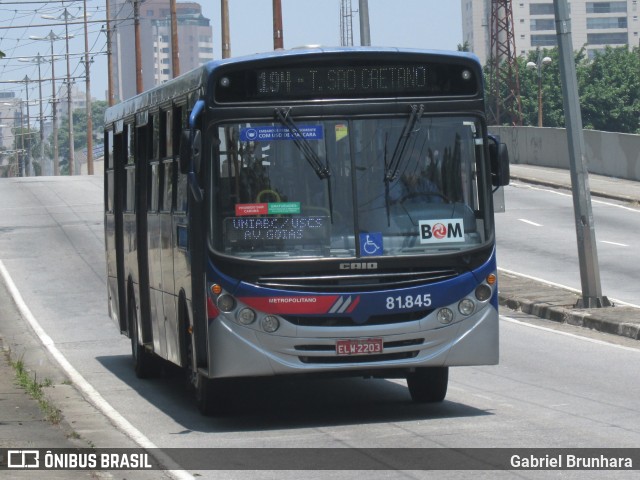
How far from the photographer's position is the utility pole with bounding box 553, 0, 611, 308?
1972 centimetres

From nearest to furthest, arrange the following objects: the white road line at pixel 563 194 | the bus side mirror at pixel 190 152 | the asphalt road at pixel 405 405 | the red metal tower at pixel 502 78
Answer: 1. the asphalt road at pixel 405 405
2. the bus side mirror at pixel 190 152
3. the white road line at pixel 563 194
4. the red metal tower at pixel 502 78

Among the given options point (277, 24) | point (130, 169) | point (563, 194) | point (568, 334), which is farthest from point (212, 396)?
point (277, 24)

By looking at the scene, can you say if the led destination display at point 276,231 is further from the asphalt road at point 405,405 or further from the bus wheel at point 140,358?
the bus wheel at point 140,358

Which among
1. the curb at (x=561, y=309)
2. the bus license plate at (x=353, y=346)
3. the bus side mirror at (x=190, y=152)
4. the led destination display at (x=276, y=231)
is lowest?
the curb at (x=561, y=309)

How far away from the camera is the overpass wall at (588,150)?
4509cm

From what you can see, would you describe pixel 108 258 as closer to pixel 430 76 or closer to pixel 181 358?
pixel 181 358

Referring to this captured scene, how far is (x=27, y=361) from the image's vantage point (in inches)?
704

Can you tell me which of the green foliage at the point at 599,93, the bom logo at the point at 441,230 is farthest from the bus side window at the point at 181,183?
the green foliage at the point at 599,93

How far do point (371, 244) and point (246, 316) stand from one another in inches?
44.7

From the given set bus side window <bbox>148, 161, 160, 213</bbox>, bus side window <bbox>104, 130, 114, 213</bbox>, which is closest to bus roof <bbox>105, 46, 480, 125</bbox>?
bus side window <bbox>148, 161, 160, 213</bbox>

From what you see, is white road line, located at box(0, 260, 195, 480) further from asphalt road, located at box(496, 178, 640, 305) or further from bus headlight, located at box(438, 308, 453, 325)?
asphalt road, located at box(496, 178, 640, 305)

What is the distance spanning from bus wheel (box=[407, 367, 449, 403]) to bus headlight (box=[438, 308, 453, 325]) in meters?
1.05

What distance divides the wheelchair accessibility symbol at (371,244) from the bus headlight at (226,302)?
108cm

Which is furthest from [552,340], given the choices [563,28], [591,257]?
[563,28]
